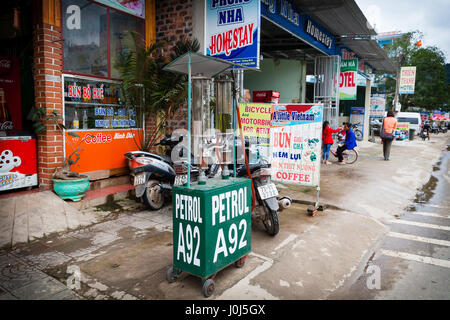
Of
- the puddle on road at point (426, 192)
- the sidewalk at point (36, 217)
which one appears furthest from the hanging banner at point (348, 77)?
the sidewalk at point (36, 217)

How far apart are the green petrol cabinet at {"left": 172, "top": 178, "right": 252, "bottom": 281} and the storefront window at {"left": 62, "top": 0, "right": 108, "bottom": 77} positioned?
4210mm

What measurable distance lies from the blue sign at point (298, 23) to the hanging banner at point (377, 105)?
36.4ft

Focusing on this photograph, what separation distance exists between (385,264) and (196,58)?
3.44 m

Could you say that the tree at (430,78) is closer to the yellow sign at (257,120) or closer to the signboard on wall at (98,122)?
the yellow sign at (257,120)

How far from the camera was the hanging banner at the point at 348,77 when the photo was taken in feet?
47.3

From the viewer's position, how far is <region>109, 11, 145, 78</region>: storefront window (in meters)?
6.93

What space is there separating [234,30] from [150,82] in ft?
6.76

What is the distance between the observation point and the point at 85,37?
640 centimetres

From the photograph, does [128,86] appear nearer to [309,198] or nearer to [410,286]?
[309,198]

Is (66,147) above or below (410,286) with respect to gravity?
above

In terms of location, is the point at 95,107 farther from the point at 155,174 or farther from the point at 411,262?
the point at 411,262

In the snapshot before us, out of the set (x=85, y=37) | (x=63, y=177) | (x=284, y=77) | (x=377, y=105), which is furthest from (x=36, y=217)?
(x=377, y=105)
